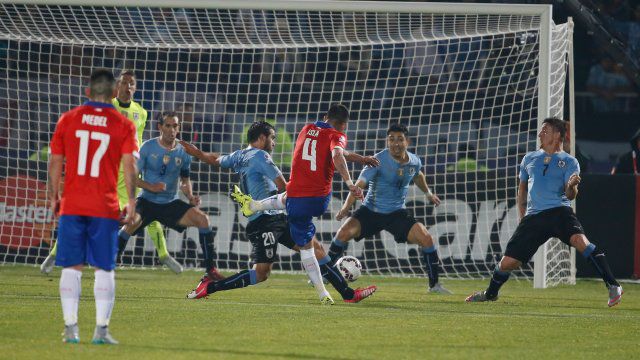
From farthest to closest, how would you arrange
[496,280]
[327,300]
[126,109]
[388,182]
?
[388,182] → [126,109] → [496,280] → [327,300]

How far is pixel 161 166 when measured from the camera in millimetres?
13422

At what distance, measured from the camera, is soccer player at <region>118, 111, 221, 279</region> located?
43.4ft

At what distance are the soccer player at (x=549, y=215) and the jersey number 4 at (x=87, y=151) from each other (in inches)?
216

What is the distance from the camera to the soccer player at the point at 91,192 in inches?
284

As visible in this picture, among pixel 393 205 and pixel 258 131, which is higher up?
pixel 258 131

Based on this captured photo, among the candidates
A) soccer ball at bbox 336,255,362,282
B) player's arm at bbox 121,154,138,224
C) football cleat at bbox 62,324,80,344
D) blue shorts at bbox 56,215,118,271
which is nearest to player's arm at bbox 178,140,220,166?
soccer ball at bbox 336,255,362,282

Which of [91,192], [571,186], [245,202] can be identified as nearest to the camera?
[91,192]

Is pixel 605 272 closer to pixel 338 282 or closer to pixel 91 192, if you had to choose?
pixel 338 282

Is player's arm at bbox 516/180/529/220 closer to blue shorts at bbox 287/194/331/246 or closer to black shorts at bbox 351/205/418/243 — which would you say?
black shorts at bbox 351/205/418/243

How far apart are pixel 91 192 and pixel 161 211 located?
20.0ft

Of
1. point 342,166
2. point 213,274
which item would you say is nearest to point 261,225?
point 342,166

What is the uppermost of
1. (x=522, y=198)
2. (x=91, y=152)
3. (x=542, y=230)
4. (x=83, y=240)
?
(x=91, y=152)

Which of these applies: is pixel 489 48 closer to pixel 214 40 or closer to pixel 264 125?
pixel 214 40

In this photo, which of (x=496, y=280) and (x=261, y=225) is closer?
(x=261, y=225)
